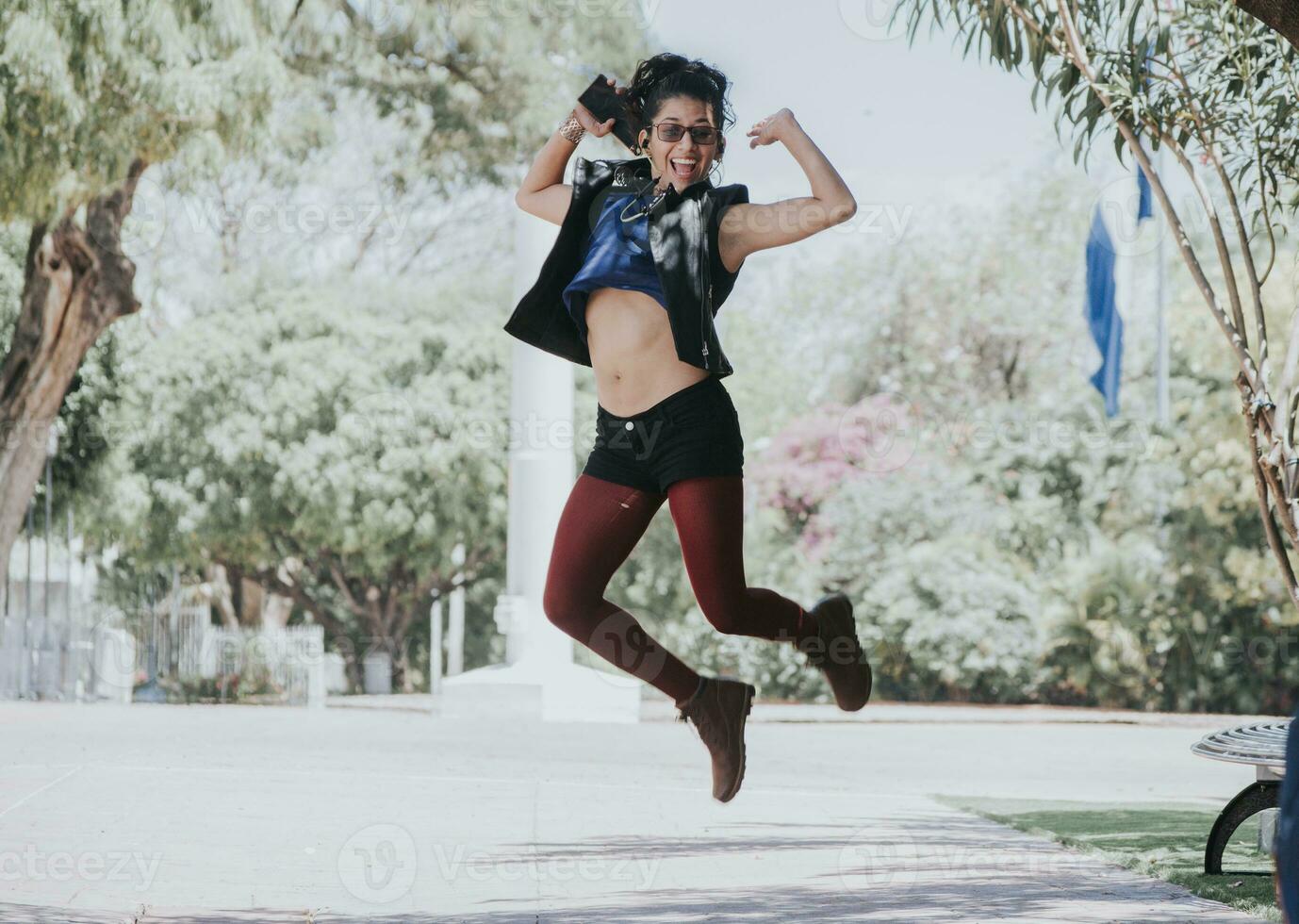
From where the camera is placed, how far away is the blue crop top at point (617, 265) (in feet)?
11.5

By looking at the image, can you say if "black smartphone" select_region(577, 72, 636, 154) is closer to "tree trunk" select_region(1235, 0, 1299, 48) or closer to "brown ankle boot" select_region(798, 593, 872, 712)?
"brown ankle boot" select_region(798, 593, 872, 712)

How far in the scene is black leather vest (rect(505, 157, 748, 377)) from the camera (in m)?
3.38

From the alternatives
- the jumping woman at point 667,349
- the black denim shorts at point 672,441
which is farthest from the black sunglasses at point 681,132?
the black denim shorts at point 672,441

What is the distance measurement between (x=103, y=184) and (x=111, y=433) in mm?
7875

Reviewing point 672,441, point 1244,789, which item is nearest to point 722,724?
point 672,441

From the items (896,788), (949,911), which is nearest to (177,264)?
(896,788)

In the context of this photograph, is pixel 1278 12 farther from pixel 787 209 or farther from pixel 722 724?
pixel 722 724

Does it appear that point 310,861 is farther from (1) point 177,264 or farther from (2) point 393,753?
(1) point 177,264

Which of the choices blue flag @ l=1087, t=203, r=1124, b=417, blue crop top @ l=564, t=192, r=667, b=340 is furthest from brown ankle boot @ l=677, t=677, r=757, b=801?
blue flag @ l=1087, t=203, r=1124, b=417

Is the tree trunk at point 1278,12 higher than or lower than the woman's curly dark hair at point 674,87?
higher

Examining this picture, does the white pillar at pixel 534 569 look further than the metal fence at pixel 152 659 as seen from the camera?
No

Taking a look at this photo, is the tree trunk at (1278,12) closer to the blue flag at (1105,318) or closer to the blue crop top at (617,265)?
the blue crop top at (617,265)

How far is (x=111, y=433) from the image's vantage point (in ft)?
68.1

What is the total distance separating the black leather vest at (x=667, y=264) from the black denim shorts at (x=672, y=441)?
8 cm
